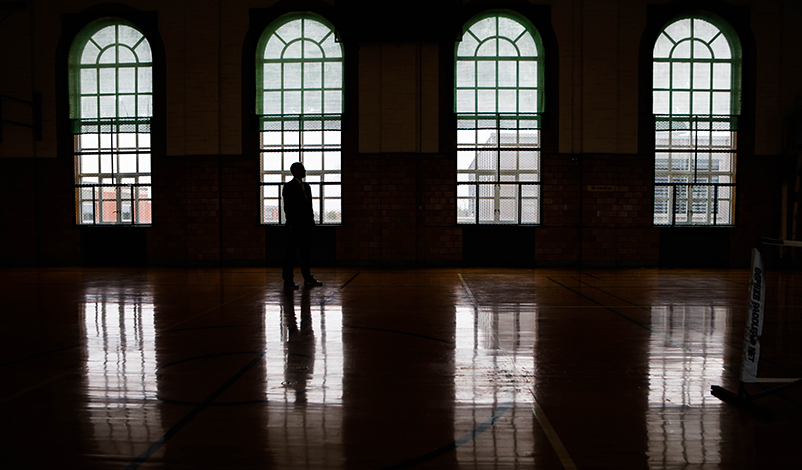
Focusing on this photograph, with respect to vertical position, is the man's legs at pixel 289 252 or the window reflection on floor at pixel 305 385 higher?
the man's legs at pixel 289 252

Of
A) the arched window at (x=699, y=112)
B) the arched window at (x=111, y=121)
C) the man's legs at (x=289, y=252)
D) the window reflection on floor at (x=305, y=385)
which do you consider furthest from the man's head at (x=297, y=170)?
the arched window at (x=699, y=112)

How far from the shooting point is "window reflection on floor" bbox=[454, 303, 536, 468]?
2084 millimetres

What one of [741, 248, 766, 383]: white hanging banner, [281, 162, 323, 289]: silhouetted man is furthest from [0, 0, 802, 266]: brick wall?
[741, 248, 766, 383]: white hanging banner

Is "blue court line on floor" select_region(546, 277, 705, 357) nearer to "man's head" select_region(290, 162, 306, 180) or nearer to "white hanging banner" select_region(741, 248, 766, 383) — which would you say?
"white hanging banner" select_region(741, 248, 766, 383)

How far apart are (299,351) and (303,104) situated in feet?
28.2

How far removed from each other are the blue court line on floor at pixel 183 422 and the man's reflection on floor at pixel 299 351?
1.02 ft

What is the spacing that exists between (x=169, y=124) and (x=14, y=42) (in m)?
4.23

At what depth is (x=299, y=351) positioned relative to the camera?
3650mm

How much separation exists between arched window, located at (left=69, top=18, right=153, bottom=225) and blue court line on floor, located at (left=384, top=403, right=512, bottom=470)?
11123mm

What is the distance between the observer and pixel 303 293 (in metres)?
6.77

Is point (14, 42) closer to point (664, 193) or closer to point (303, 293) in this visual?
point (303, 293)

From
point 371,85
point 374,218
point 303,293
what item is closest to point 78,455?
point 303,293

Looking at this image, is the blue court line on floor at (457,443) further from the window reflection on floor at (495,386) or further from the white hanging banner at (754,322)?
the white hanging banner at (754,322)

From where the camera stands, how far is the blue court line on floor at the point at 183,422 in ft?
6.55
